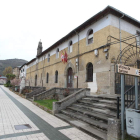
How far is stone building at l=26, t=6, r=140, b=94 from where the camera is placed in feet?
30.6

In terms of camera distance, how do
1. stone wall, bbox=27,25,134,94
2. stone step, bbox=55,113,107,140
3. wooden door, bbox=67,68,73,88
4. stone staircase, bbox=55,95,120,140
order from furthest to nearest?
wooden door, bbox=67,68,73,88 → stone wall, bbox=27,25,134,94 → stone staircase, bbox=55,95,120,140 → stone step, bbox=55,113,107,140

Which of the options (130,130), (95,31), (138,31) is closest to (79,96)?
(130,130)

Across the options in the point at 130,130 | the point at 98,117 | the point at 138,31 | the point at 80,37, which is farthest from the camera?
the point at 80,37

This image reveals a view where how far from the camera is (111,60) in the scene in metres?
9.20

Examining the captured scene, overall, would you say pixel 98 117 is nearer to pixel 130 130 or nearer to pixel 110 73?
pixel 130 130

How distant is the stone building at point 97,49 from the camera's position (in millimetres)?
9328

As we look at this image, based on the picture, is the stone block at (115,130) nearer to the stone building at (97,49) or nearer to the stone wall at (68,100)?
the stone wall at (68,100)

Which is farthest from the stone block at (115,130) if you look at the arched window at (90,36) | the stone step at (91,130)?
the arched window at (90,36)

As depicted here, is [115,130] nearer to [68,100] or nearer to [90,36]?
[68,100]

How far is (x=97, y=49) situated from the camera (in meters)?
10.3

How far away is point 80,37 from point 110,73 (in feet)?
17.9

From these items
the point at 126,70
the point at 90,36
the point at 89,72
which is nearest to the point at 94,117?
the point at 126,70

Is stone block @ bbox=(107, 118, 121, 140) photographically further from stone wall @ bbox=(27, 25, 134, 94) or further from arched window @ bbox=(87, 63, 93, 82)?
arched window @ bbox=(87, 63, 93, 82)

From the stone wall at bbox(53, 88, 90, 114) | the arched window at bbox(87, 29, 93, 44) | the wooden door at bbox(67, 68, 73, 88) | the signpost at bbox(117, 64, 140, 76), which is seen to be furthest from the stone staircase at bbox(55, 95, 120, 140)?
the wooden door at bbox(67, 68, 73, 88)
